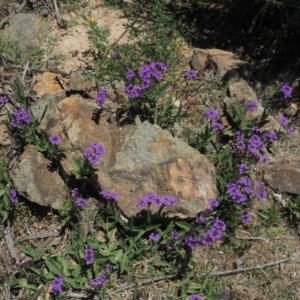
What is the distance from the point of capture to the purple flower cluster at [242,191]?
149 inches

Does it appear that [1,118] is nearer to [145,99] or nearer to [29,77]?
[29,77]

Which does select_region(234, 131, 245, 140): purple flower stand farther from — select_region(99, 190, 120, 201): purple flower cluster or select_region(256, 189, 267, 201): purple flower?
select_region(99, 190, 120, 201): purple flower cluster

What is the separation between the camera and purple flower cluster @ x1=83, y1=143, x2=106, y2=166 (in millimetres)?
3767

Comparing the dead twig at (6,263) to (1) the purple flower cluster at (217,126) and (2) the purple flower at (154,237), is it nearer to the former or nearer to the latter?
(2) the purple flower at (154,237)

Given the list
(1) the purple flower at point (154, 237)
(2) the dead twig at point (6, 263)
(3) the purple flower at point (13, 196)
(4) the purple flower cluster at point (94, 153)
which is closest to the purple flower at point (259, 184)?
(1) the purple flower at point (154, 237)

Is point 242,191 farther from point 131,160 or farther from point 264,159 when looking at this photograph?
point 131,160

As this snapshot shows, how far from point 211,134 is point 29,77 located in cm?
234

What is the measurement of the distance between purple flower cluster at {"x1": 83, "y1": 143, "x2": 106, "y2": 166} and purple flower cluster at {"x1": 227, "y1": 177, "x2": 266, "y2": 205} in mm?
1191

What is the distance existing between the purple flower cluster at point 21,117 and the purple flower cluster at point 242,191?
2022mm

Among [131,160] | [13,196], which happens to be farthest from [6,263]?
[131,160]

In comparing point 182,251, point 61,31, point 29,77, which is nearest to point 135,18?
point 61,31

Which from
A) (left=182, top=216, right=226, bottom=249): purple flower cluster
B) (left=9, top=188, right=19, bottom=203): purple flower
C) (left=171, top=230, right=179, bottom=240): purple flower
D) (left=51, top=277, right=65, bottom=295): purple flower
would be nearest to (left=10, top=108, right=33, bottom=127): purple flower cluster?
(left=9, top=188, right=19, bottom=203): purple flower

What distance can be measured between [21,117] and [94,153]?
0.86m

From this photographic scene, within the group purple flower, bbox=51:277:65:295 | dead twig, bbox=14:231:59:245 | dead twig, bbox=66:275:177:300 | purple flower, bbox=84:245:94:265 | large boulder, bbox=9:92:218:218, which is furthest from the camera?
dead twig, bbox=14:231:59:245
